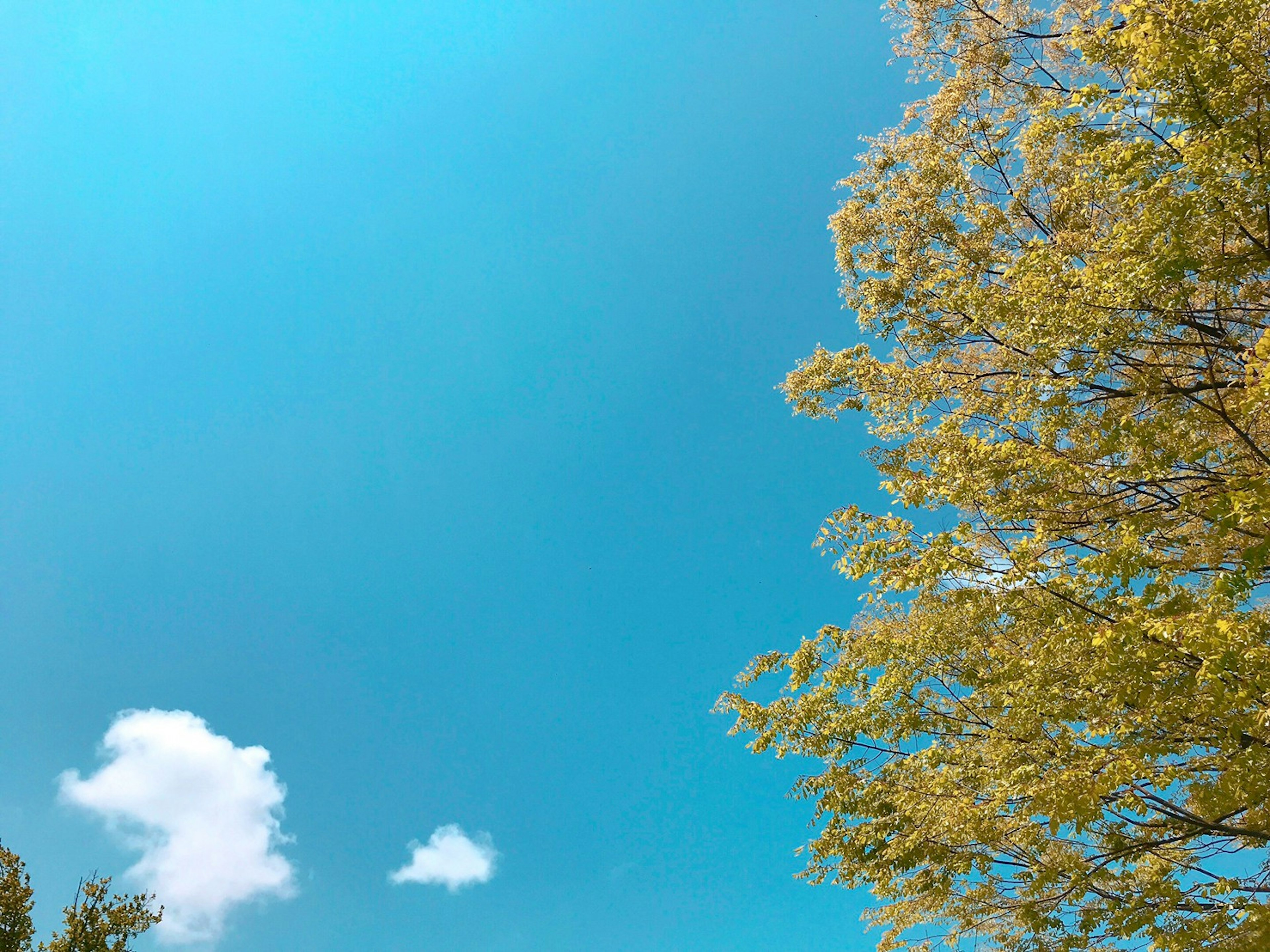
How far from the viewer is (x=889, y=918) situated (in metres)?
10.1

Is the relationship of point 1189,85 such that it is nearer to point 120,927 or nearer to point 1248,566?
point 1248,566

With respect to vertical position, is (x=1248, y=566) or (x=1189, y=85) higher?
(x=1189, y=85)

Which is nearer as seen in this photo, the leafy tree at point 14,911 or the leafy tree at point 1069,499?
the leafy tree at point 1069,499

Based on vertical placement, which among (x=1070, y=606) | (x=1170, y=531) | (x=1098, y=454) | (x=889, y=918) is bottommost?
(x=889, y=918)

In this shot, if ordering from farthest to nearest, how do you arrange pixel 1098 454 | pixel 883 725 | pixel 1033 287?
pixel 883 725, pixel 1098 454, pixel 1033 287

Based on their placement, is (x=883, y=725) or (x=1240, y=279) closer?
(x=1240, y=279)

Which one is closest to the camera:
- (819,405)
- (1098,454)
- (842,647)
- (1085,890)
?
(1098,454)

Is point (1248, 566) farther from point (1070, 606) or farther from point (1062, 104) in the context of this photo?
point (1062, 104)

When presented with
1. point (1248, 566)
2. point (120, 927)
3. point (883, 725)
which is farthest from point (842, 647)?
point (120, 927)

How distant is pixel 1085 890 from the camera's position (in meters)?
8.38

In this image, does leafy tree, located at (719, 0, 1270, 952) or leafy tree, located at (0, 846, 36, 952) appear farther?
leafy tree, located at (0, 846, 36, 952)

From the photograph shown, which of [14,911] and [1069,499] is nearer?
[1069,499]

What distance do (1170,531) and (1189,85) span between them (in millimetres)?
4328

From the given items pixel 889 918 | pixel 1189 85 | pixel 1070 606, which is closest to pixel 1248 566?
pixel 1070 606
